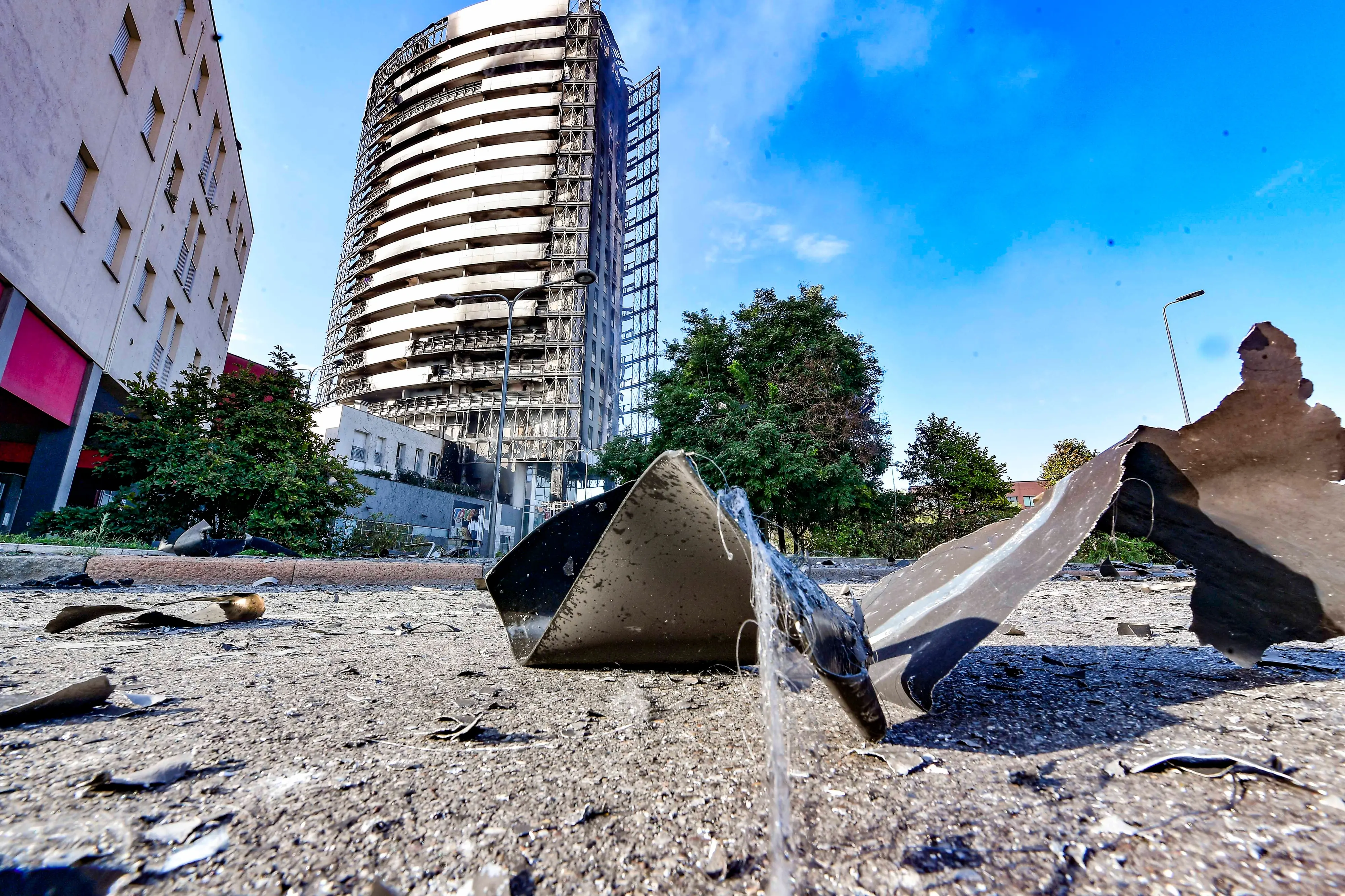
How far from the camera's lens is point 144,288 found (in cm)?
1291

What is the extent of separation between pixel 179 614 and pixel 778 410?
14.6m

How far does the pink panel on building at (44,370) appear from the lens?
28.1ft

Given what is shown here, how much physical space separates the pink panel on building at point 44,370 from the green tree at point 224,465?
58 centimetres

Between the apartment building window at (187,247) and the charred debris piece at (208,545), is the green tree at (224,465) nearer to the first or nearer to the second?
the charred debris piece at (208,545)

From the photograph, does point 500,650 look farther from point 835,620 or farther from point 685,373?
point 685,373

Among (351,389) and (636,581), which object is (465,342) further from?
(636,581)

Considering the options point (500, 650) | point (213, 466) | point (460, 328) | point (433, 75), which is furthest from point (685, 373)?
point (433, 75)

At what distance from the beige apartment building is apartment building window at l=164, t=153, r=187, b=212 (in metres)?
0.05

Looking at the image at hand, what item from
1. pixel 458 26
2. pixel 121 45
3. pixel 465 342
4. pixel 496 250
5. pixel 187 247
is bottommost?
pixel 187 247

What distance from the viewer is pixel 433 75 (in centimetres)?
4612

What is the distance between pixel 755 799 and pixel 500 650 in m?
2.22

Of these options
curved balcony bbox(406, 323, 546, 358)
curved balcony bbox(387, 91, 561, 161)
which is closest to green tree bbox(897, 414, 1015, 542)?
curved balcony bbox(406, 323, 546, 358)

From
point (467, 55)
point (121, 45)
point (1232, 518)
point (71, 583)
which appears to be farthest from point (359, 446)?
point (467, 55)

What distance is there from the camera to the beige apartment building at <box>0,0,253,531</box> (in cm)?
832
